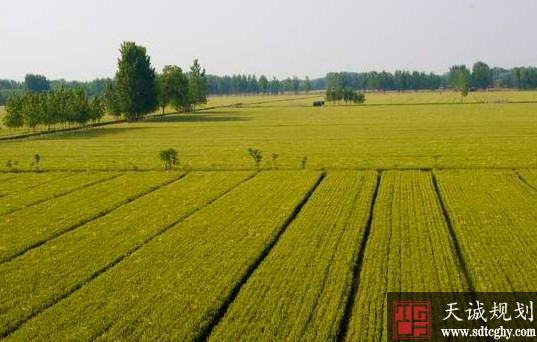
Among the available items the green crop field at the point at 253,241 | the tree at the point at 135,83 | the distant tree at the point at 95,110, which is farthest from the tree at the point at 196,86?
the green crop field at the point at 253,241

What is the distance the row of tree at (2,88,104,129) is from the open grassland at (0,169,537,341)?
184 ft

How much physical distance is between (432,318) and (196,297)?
7.87 meters

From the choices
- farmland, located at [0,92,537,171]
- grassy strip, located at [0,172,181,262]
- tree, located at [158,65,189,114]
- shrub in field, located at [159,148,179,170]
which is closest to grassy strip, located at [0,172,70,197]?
farmland, located at [0,92,537,171]

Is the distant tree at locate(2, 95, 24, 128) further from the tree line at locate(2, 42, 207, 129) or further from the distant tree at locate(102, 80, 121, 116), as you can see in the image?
the distant tree at locate(102, 80, 121, 116)

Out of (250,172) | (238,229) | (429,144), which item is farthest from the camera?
(429,144)

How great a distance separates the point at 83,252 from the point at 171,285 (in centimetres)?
659

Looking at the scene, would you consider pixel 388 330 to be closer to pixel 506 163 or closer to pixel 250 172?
pixel 250 172

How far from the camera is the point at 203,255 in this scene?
79.1ft

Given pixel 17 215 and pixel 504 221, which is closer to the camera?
pixel 504 221

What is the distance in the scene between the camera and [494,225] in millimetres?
27672

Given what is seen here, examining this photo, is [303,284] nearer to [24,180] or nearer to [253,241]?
[253,241]

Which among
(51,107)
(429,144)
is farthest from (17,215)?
(51,107)

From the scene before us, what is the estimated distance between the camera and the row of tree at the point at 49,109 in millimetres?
90688

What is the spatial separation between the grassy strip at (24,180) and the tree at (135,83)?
7278 centimetres
